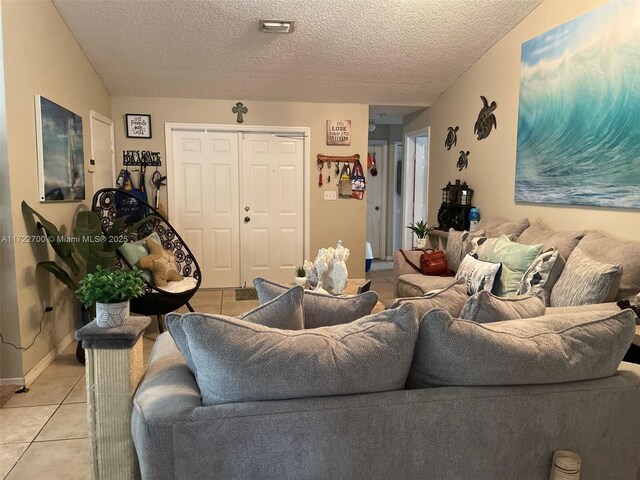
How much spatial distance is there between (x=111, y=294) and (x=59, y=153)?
2.47 meters

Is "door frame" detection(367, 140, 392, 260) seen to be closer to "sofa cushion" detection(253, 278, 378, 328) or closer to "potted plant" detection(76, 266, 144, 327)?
"sofa cushion" detection(253, 278, 378, 328)

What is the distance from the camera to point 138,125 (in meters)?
5.06

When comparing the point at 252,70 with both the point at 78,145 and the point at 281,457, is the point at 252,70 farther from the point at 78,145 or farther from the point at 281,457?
the point at 281,457

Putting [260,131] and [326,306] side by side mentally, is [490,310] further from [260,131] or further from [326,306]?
[260,131]

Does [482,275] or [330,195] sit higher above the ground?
[330,195]

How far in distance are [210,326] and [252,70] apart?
402 centimetres

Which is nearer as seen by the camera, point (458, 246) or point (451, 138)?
point (458, 246)

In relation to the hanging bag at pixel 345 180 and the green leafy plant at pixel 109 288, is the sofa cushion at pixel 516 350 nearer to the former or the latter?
the green leafy plant at pixel 109 288

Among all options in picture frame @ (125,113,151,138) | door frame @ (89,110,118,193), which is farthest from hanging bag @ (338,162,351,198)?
door frame @ (89,110,118,193)

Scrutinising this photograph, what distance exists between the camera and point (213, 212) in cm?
536

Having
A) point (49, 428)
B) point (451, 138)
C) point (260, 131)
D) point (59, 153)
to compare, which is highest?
point (260, 131)

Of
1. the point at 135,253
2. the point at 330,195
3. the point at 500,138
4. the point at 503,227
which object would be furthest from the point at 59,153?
the point at 500,138

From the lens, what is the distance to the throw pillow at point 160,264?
3.64m

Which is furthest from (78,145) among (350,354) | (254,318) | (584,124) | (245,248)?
(584,124)
